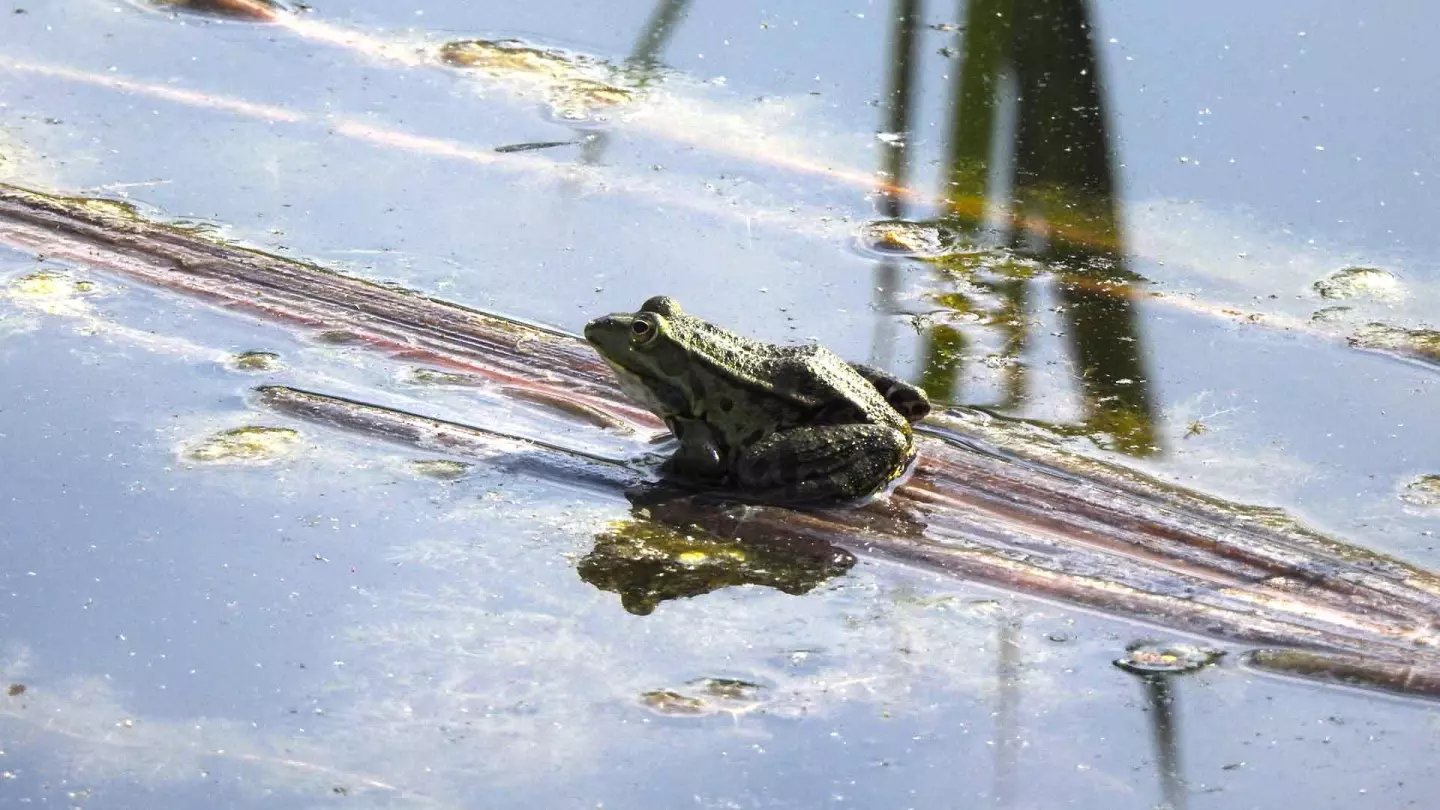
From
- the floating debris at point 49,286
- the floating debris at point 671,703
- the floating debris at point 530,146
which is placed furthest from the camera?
the floating debris at point 530,146

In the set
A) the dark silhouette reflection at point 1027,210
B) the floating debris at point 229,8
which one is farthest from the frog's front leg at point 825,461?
the floating debris at point 229,8

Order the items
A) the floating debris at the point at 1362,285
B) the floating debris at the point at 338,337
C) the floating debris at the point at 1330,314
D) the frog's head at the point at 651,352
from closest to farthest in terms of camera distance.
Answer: the frog's head at the point at 651,352 < the floating debris at the point at 338,337 < the floating debris at the point at 1330,314 < the floating debris at the point at 1362,285

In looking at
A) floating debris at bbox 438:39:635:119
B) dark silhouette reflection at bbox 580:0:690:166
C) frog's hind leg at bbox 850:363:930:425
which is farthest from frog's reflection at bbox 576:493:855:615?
floating debris at bbox 438:39:635:119

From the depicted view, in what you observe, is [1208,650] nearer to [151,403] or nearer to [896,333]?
[896,333]

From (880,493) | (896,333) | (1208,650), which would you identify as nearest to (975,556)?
(880,493)

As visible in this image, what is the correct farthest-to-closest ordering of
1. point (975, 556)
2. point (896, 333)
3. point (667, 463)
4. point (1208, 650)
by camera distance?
1. point (896, 333)
2. point (667, 463)
3. point (975, 556)
4. point (1208, 650)

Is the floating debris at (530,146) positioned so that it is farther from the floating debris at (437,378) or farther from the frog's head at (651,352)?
the frog's head at (651,352)

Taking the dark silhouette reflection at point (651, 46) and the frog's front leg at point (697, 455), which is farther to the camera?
the dark silhouette reflection at point (651, 46)
